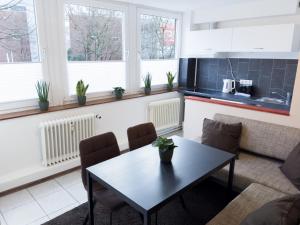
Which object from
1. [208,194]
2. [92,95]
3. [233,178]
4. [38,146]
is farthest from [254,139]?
[38,146]

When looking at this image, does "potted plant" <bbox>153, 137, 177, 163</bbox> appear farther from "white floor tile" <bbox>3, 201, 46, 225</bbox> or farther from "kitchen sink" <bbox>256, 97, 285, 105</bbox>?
"kitchen sink" <bbox>256, 97, 285, 105</bbox>

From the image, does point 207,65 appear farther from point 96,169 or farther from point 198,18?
point 96,169

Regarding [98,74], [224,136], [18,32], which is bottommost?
[224,136]

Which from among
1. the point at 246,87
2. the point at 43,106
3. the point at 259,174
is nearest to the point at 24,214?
the point at 43,106

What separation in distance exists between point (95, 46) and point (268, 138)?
2.58 metres

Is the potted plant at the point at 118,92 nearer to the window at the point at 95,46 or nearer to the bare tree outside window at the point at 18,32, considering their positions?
the window at the point at 95,46

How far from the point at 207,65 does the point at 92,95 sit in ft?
7.84

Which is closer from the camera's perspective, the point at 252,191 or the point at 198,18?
the point at 252,191

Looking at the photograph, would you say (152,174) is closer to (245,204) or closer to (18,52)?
(245,204)

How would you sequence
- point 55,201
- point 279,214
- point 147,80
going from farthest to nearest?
point 147,80
point 55,201
point 279,214

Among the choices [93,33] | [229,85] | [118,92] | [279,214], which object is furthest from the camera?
[229,85]

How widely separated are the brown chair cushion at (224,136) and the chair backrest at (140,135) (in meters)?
0.67

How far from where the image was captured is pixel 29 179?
282 centimetres

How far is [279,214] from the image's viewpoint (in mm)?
1207
